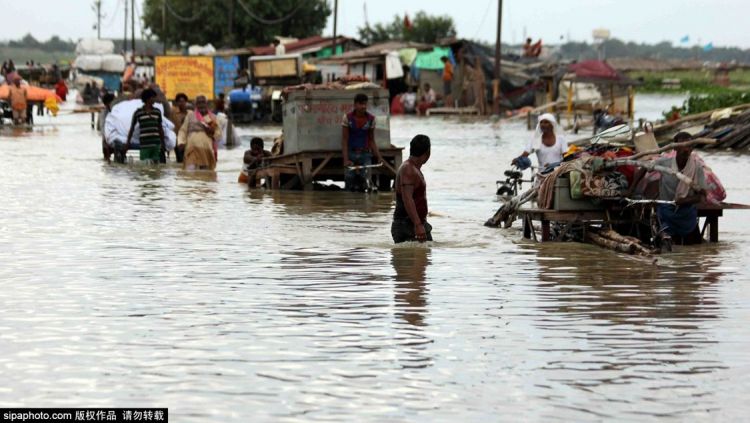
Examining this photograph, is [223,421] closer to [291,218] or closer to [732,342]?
[732,342]

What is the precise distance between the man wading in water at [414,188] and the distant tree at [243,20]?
65.4 meters

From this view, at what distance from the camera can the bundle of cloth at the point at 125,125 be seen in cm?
2153

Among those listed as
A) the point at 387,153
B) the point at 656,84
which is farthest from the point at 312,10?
the point at 387,153

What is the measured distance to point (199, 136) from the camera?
2014cm

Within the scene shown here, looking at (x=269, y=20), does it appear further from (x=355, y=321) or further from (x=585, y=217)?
(x=355, y=321)

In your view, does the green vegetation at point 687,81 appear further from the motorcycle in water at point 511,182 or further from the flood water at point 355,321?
the flood water at point 355,321

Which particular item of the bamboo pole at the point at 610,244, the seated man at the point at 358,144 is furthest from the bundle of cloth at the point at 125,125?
the bamboo pole at the point at 610,244

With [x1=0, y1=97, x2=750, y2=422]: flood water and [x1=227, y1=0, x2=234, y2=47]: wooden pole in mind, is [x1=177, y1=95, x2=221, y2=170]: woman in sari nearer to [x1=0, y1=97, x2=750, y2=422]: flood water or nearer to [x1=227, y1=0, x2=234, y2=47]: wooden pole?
[x1=0, y1=97, x2=750, y2=422]: flood water

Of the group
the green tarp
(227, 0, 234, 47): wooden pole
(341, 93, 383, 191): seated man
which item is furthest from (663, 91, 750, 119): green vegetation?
(227, 0, 234, 47): wooden pole

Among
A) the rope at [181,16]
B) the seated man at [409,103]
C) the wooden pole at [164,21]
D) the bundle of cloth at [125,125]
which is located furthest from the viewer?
the wooden pole at [164,21]

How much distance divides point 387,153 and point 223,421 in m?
11.7

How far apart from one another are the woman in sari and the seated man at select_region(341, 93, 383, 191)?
336 centimetres

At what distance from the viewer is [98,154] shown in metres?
25.5

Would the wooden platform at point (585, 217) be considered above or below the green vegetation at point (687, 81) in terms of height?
below
